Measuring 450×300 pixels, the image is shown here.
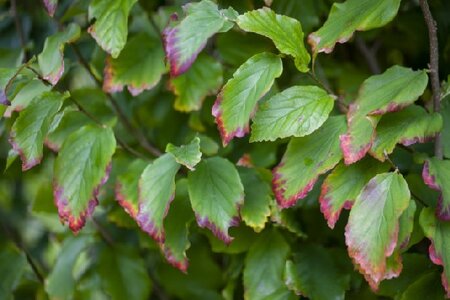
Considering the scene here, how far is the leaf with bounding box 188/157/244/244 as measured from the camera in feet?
3.11

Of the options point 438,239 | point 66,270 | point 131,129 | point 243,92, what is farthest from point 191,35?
point 66,270

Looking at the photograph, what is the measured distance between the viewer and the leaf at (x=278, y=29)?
851 millimetres

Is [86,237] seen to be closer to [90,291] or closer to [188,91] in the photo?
[90,291]

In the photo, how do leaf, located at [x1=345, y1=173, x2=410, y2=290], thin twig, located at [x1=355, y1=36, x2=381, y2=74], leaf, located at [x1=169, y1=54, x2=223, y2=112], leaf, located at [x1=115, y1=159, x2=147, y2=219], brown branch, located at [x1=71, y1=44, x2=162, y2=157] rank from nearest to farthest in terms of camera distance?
leaf, located at [x1=345, y1=173, x2=410, y2=290] → leaf, located at [x1=115, y1=159, x2=147, y2=219] → leaf, located at [x1=169, y1=54, x2=223, y2=112] → brown branch, located at [x1=71, y1=44, x2=162, y2=157] → thin twig, located at [x1=355, y1=36, x2=381, y2=74]

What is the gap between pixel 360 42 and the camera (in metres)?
1.46

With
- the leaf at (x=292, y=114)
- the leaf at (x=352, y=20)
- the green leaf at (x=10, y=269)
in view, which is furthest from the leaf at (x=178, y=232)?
the green leaf at (x=10, y=269)

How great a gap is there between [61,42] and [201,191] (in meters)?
0.32

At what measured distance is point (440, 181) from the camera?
2.90ft

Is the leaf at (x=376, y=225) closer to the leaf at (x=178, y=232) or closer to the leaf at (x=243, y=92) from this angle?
the leaf at (x=243, y=92)

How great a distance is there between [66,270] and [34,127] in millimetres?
482

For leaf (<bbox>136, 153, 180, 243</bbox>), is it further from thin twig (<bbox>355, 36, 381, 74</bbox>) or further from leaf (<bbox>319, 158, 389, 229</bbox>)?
thin twig (<bbox>355, 36, 381, 74</bbox>)

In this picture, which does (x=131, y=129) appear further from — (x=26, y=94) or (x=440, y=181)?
(x=440, y=181)

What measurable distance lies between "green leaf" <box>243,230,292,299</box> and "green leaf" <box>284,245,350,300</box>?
0.07 ft

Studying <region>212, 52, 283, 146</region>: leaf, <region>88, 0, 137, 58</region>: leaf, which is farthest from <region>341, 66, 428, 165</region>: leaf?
<region>88, 0, 137, 58</region>: leaf
